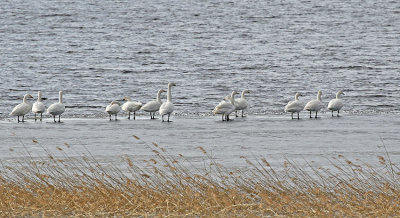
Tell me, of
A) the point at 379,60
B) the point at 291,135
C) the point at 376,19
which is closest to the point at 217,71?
the point at 379,60

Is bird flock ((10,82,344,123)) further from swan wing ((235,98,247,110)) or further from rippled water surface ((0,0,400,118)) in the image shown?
rippled water surface ((0,0,400,118))

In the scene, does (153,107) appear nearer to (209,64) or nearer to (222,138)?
(222,138)

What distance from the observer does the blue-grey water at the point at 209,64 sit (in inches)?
1203

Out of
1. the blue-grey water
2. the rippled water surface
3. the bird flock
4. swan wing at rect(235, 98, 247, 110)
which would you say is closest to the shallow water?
the blue-grey water

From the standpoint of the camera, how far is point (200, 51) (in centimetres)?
9069

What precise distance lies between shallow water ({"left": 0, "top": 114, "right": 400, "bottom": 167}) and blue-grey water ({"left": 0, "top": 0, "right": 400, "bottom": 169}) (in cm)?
8

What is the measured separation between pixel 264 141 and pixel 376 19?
97861 mm

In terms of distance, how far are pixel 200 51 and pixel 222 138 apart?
61943mm

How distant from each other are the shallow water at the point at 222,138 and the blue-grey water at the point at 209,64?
8 centimetres

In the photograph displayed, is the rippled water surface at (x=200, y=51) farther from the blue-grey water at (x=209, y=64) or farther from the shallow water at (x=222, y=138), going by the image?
the shallow water at (x=222, y=138)

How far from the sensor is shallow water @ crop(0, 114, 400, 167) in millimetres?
24719

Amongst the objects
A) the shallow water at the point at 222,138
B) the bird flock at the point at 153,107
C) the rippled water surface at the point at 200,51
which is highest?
the rippled water surface at the point at 200,51

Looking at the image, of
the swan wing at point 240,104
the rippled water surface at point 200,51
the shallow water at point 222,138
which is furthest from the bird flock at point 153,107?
the rippled water surface at point 200,51

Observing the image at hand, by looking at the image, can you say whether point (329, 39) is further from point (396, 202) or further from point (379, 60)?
point (396, 202)
